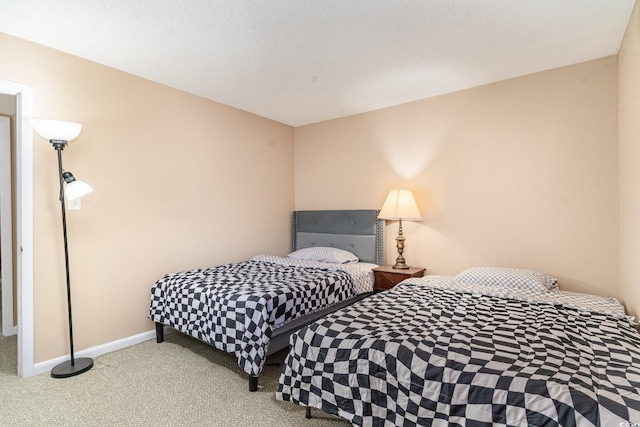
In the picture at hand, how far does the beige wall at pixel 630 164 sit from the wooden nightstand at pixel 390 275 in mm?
1548

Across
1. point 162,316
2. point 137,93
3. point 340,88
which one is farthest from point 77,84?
point 340,88

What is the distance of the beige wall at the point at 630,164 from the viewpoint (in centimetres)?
194

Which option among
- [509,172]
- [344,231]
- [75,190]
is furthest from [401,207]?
[75,190]

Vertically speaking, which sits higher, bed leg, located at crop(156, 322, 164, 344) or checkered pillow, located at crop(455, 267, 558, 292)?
checkered pillow, located at crop(455, 267, 558, 292)

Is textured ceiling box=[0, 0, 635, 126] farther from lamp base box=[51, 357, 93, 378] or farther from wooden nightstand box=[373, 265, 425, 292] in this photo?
lamp base box=[51, 357, 93, 378]

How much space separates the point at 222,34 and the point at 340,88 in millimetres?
1311

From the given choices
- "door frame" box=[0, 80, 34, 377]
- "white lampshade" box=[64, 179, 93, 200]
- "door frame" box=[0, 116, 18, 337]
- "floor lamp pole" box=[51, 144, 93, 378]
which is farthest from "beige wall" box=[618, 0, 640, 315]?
"door frame" box=[0, 116, 18, 337]

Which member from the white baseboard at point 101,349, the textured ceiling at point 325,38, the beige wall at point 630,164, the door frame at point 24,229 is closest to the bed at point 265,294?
the white baseboard at point 101,349

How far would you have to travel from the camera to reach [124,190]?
2.86m

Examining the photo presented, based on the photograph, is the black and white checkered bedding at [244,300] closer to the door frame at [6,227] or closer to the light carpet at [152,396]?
the light carpet at [152,396]

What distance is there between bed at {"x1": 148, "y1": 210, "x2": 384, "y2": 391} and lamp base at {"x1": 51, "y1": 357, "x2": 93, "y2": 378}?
0.54 metres

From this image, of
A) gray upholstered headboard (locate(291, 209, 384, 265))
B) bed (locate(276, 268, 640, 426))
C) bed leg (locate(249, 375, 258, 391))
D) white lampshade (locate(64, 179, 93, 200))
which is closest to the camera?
bed (locate(276, 268, 640, 426))

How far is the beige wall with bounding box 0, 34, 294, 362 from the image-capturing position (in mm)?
2441

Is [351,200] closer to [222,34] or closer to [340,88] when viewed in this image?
[340,88]
